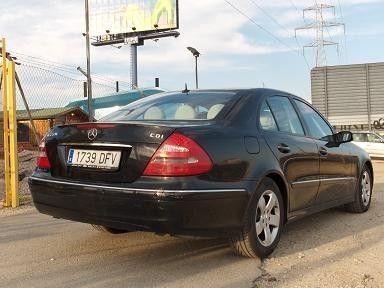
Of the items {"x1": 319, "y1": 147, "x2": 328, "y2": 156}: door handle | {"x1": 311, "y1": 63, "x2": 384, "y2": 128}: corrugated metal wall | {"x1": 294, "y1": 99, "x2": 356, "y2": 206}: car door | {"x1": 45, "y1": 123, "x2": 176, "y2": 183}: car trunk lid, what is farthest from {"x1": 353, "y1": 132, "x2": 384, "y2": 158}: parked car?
{"x1": 45, "y1": 123, "x2": 176, "y2": 183}: car trunk lid

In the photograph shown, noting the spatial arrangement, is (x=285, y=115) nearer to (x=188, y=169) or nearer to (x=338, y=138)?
(x=338, y=138)

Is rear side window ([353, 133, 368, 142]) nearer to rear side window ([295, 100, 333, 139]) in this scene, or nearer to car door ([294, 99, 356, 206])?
car door ([294, 99, 356, 206])

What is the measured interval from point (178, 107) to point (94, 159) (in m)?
1.12

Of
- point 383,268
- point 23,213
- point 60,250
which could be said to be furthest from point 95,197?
point 23,213

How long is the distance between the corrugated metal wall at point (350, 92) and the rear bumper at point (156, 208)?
30.3 m

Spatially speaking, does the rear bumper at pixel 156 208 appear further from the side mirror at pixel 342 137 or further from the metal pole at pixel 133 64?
the metal pole at pixel 133 64

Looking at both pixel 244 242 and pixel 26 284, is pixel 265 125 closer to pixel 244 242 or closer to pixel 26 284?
pixel 244 242

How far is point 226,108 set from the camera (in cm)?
486

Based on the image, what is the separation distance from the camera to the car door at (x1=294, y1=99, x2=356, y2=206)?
19.6 ft

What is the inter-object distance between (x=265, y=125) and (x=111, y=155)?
150 cm

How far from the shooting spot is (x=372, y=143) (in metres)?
23.3

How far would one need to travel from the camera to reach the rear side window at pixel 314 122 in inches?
239

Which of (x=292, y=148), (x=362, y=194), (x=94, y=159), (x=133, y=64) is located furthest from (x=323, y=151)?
(x=133, y=64)

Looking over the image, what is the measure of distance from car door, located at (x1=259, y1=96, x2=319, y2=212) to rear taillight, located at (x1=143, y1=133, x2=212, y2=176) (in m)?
0.97
